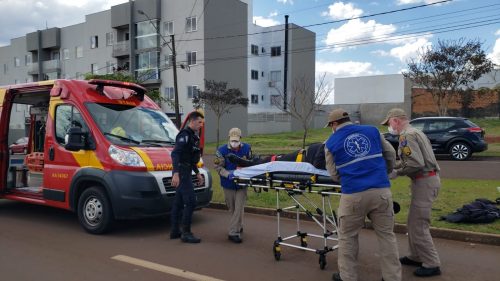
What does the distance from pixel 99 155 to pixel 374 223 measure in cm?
449

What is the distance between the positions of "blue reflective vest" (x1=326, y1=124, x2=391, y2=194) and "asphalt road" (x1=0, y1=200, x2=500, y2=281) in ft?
4.28

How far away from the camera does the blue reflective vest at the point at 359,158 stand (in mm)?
4594

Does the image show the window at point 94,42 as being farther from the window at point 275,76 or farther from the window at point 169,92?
the window at point 275,76

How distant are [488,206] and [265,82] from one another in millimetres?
46313

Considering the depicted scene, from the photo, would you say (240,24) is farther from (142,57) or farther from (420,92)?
(420,92)

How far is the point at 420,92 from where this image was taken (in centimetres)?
4866

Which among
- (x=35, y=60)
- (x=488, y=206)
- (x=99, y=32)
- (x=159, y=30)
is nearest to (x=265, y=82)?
(x=159, y=30)

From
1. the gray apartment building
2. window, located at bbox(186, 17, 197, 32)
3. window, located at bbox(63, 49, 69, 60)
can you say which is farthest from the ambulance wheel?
window, located at bbox(63, 49, 69, 60)

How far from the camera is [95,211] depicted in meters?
7.25

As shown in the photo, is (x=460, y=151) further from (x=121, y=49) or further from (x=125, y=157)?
(x=121, y=49)

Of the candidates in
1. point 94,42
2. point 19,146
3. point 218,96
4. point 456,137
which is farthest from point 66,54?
point 19,146

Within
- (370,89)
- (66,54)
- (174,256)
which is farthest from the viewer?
(370,89)

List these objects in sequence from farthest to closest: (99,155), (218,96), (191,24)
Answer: (191,24) → (218,96) → (99,155)

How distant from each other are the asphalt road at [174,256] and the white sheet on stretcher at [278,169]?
3.65 ft
